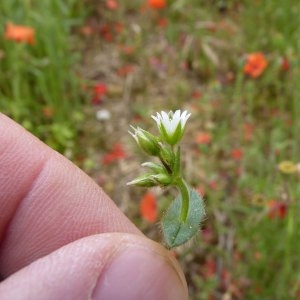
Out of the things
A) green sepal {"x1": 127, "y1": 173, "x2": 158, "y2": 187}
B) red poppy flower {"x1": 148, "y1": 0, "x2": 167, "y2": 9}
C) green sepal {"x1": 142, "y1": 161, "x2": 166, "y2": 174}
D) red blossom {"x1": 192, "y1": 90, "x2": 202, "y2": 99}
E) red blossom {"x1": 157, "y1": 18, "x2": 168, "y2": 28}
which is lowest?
red blossom {"x1": 192, "y1": 90, "x2": 202, "y2": 99}

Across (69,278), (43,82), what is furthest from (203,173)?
(69,278)

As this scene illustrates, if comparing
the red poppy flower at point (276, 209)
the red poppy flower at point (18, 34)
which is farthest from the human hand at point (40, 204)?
the red poppy flower at point (18, 34)

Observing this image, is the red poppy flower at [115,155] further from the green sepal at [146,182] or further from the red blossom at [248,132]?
the green sepal at [146,182]

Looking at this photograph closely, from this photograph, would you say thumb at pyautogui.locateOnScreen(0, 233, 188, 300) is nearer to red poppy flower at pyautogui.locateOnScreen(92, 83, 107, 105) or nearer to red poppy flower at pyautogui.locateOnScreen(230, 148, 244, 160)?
red poppy flower at pyautogui.locateOnScreen(230, 148, 244, 160)

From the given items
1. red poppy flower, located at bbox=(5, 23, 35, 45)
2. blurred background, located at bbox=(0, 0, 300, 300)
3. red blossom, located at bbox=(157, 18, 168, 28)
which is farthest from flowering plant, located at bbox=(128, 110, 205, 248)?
red blossom, located at bbox=(157, 18, 168, 28)

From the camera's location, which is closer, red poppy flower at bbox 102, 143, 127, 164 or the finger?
the finger

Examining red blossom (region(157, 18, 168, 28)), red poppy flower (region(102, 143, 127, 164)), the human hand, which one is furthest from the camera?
red blossom (region(157, 18, 168, 28))
